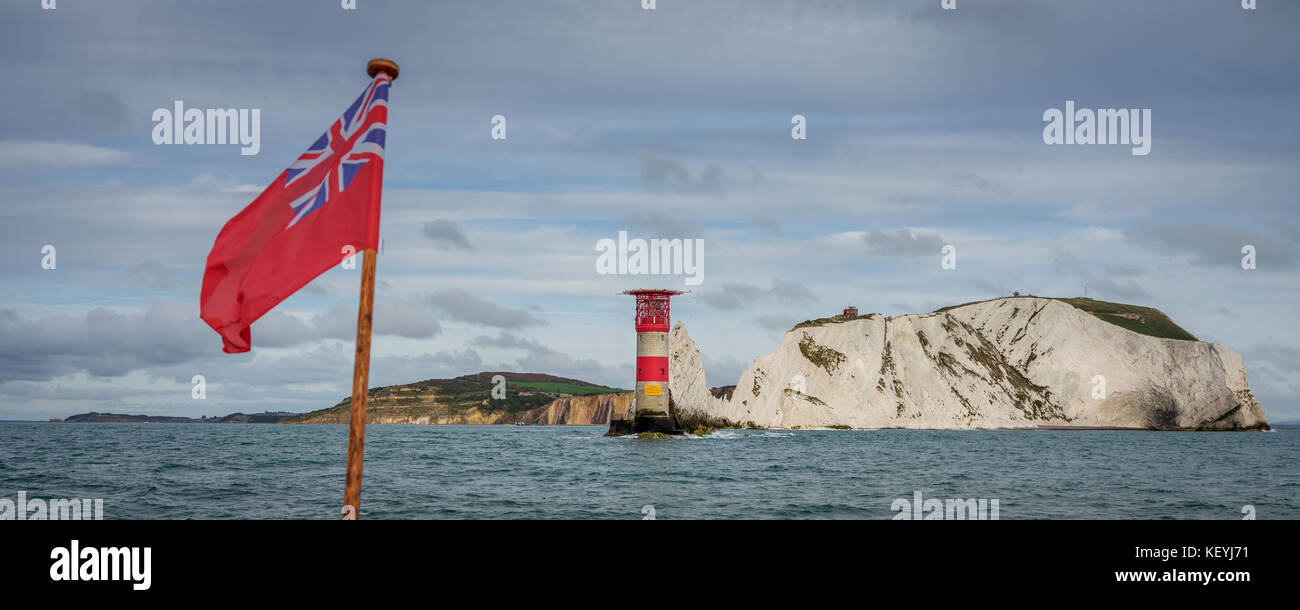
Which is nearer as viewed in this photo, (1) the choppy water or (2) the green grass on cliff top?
(1) the choppy water

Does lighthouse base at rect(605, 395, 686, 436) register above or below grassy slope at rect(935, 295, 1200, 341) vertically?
below

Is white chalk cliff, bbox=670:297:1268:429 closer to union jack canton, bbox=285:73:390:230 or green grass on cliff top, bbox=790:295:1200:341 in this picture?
green grass on cliff top, bbox=790:295:1200:341

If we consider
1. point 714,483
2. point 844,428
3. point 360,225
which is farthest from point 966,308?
point 360,225

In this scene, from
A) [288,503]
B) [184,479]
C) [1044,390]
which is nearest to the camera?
[288,503]

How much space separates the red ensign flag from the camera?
893cm

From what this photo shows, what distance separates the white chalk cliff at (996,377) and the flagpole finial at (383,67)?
11327cm

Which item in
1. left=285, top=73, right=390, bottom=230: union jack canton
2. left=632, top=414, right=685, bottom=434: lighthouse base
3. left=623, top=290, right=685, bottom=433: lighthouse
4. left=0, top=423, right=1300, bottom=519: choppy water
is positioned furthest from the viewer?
left=632, top=414, right=685, bottom=434: lighthouse base

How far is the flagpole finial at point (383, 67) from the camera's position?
914 centimetres

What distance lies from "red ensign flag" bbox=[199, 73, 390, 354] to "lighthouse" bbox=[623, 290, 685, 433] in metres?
68.4

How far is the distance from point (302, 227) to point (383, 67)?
217 centimetres

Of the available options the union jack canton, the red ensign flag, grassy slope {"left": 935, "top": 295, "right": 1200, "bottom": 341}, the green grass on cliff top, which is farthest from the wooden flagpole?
grassy slope {"left": 935, "top": 295, "right": 1200, "bottom": 341}
